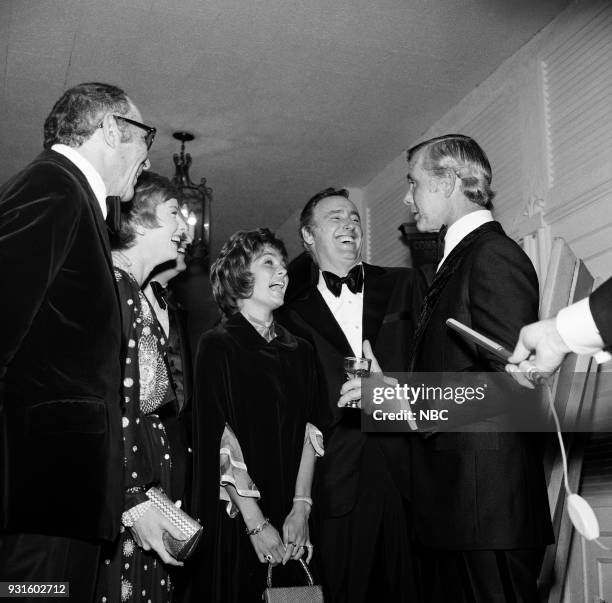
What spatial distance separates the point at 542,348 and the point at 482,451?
1.98 ft

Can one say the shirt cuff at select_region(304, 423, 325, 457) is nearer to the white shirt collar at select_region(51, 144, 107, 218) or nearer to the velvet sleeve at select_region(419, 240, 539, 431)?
the velvet sleeve at select_region(419, 240, 539, 431)

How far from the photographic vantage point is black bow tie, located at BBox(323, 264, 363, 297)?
11.0 feet

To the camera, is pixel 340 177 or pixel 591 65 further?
pixel 340 177

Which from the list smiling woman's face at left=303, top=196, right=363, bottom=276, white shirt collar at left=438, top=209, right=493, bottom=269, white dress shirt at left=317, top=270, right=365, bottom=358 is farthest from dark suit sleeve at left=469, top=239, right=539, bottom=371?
smiling woman's face at left=303, top=196, right=363, bottom=276

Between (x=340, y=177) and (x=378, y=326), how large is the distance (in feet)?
11.9

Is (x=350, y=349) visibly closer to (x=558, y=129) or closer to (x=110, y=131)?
(x=110, y=131)

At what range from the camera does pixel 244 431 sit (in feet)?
9.36

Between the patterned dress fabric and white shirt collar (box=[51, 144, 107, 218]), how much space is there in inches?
13.0

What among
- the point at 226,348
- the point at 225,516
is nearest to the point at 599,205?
the point at 226,348

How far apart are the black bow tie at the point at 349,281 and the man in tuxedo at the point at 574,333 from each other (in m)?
1.88

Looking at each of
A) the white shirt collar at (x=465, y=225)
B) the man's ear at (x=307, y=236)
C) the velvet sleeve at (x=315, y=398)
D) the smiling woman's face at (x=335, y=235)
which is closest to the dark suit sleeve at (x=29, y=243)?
the white shirt collar at (x=465, y=225)

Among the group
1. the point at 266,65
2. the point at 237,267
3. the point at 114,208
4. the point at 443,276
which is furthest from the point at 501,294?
the point at 266,65

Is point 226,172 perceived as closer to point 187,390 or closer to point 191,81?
point 191,81

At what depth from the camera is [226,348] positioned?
9.71ft
